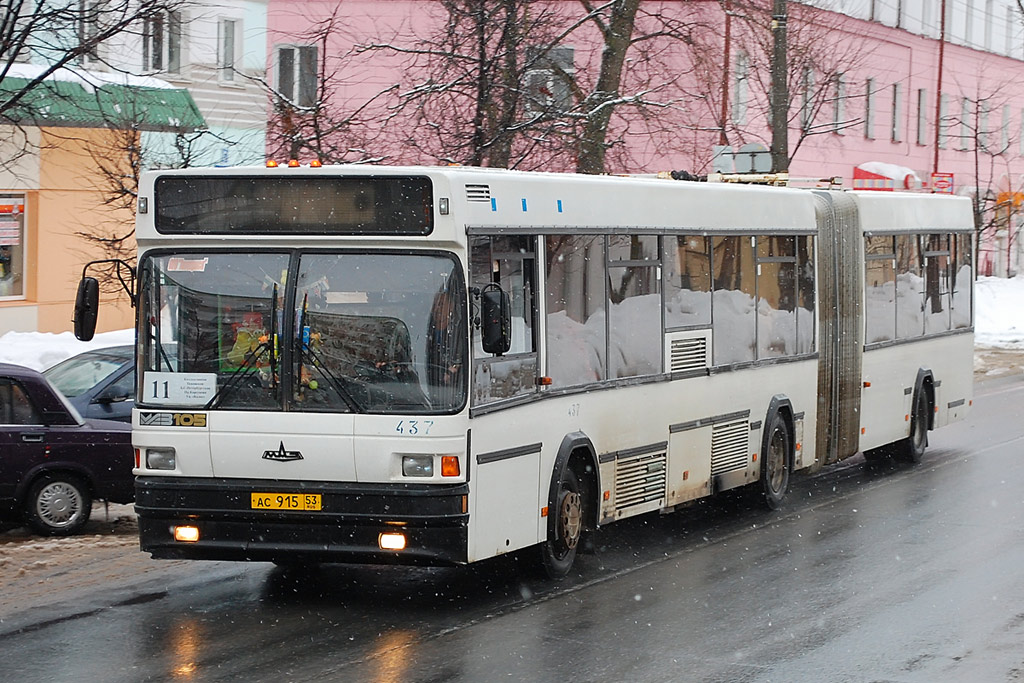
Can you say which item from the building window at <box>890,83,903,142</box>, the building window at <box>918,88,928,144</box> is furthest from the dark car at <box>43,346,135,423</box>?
the building window at <box>918,88,928,144</box>

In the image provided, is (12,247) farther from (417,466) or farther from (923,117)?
(923,117)

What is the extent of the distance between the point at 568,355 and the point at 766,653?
2934mm

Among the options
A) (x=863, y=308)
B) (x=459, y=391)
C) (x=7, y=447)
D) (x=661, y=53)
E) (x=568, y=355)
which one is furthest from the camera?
(x=661, y=53)

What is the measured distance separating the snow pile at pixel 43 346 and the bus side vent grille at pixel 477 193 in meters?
12.8

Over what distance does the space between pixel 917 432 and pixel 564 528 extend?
815 cm

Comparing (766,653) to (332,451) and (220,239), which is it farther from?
(220,239)

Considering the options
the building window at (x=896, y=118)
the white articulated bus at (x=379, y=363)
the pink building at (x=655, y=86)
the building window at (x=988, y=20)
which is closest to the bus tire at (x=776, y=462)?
the white articulated bus at (x=379, y=363)

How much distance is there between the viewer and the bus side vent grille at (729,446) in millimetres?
13383

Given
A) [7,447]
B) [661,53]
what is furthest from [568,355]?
[661,53]

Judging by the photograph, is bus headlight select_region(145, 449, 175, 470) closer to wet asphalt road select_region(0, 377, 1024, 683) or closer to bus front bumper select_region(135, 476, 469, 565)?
bus front bumper select_region(135, 476, 469, 565)

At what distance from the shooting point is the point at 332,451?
9.48m

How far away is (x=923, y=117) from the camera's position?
→ 5175 cm

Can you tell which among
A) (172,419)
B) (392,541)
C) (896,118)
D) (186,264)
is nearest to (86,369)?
(186,264)

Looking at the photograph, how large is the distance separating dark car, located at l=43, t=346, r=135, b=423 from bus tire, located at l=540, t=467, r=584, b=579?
530 cm
